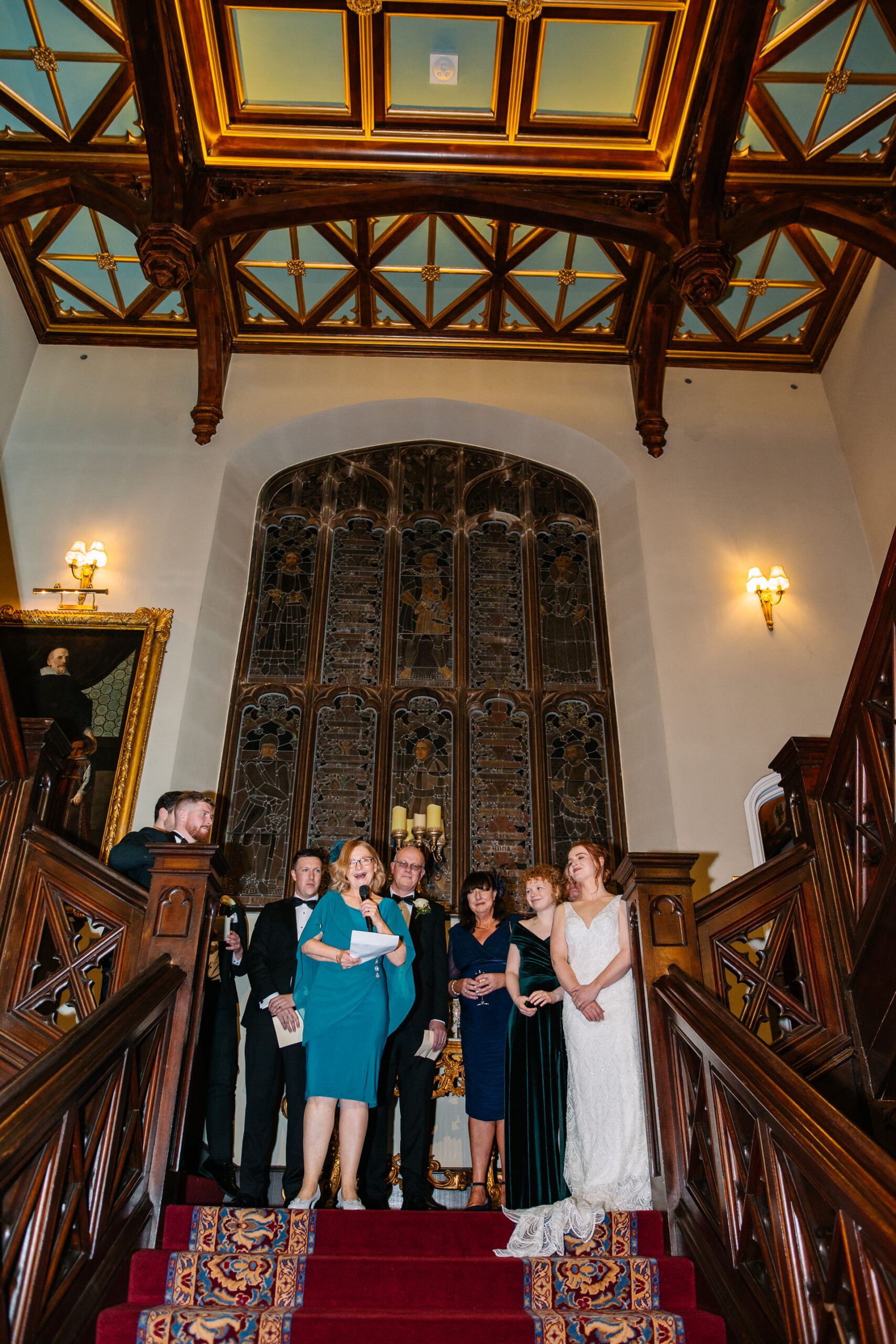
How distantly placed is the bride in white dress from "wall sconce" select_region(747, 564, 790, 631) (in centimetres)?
420

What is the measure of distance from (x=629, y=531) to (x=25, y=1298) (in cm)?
714

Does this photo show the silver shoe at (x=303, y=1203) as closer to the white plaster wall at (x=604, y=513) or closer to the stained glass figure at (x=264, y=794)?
the stained glass figure at (x=264, y=794)

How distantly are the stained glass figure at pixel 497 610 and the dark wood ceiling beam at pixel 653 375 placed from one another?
1.42m

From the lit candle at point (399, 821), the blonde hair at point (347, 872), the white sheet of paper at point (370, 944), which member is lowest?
the white sheet of paper at point (370, 944)

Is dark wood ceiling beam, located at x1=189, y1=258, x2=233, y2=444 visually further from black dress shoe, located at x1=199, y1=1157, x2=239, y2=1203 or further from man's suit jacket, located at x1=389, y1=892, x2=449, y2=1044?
black dress shoe, located at x1=199, y1=1157, x2=239, y2=1203

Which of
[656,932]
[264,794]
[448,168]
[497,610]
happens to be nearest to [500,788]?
[497,610]

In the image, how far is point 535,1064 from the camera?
413 centimetres

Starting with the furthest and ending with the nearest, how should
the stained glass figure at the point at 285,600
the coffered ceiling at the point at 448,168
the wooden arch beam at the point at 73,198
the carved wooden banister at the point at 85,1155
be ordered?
the stained glass figure at the point at 285,600 < the wooden arch beam at the point at 73,198 < the coffered ceiling at the point at 448,168 < the carved wooden banister at the point at 85,1155

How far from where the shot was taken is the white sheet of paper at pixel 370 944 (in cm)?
396

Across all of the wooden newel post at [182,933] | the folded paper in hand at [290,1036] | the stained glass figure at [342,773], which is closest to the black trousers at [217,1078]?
the folded paper in hand at [290,1036]

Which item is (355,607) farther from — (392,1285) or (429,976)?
(392,1285)

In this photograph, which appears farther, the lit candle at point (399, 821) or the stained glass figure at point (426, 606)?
the stained glass figure at point (426, 606)

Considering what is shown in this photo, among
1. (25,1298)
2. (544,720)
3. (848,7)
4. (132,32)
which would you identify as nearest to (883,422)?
(848,7)

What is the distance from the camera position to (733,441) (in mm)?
8953
